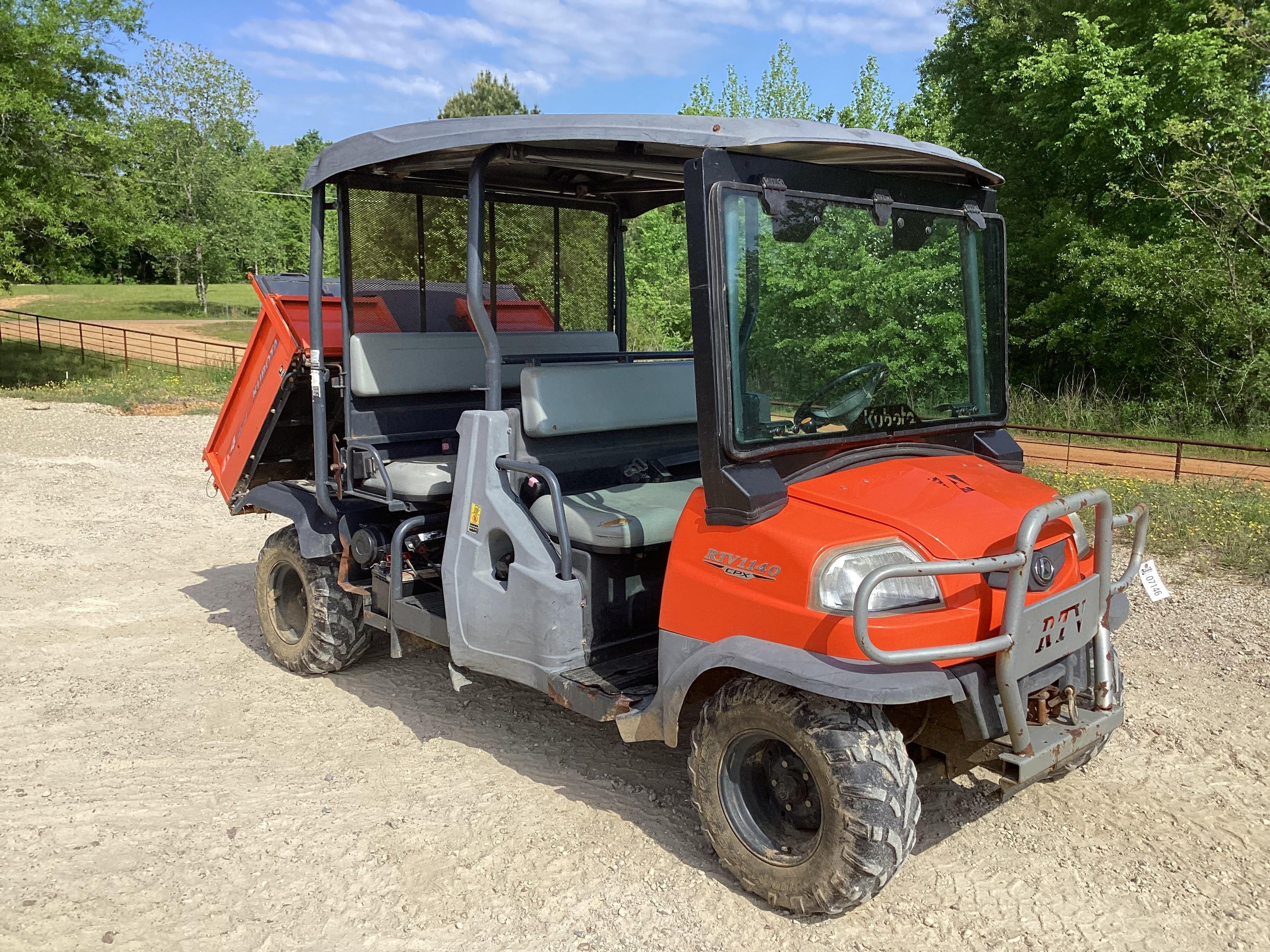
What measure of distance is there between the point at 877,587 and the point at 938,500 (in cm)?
46

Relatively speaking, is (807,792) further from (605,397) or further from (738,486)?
(605,397)

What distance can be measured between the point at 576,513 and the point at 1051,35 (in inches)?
830

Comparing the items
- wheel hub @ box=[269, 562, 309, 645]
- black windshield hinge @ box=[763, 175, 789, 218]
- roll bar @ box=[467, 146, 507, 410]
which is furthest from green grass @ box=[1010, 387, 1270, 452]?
black windshield hinge @ box=[763, 175, 789, 218]

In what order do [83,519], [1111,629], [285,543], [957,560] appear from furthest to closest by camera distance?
1. [83,519]
2. [285,543]
3. [1111,629]
4. [957,560]

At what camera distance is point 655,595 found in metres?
4.37

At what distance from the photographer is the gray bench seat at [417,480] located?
4.89 meters

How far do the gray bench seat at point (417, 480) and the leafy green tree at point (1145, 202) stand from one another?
14.6 m

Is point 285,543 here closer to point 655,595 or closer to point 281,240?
point 655,595

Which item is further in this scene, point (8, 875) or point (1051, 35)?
point (1051, 35)

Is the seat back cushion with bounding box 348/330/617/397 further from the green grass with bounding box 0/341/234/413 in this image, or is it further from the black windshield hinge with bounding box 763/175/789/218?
the green grass with bounding box 0/341/234/413

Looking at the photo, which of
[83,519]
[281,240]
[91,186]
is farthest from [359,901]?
[281,240]

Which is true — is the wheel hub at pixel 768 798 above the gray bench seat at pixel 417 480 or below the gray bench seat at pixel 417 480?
below

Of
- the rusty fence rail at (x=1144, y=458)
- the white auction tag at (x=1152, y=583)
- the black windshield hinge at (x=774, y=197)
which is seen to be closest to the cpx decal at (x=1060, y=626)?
the white auction tag at (x=1152, y=583)

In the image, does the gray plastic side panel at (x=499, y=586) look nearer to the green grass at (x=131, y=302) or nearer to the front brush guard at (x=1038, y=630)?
the front brush guard at (x=1038, y=630)
